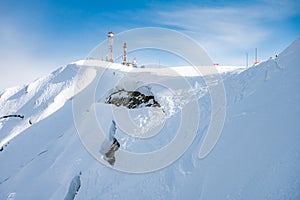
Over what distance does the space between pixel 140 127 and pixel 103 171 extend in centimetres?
240

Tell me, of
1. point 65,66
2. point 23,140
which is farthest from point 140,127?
point 65,66

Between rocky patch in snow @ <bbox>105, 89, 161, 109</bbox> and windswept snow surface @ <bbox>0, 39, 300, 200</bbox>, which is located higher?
rocky patch in snow @ <bbox>105, 89, 161, 109</bbox>

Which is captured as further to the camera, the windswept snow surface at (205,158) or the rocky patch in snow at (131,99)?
the rocky patch in snow at (131,99)

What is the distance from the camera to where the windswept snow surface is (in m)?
5.89

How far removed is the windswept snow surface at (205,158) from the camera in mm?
5891

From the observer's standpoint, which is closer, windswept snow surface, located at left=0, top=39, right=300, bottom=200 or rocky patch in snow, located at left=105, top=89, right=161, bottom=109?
windswept snow surface, located at left=0, top=39, right=300, bottom=200

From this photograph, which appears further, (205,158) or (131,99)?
(131,99)

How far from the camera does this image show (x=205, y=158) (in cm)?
750

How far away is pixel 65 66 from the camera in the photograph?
3053 centimetres

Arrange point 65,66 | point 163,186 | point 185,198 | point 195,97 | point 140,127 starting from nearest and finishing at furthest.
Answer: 1. point 185,198
2. point 163,186
3. point 140,127
4. point 195,97
5. point 65,66

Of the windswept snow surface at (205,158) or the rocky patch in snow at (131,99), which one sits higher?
the rocky patch in snow at (131,99)

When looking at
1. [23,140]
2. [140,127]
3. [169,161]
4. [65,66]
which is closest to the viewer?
[169,161]

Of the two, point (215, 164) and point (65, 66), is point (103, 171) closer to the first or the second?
point (215, 164)

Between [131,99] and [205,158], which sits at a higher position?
[131,99]
